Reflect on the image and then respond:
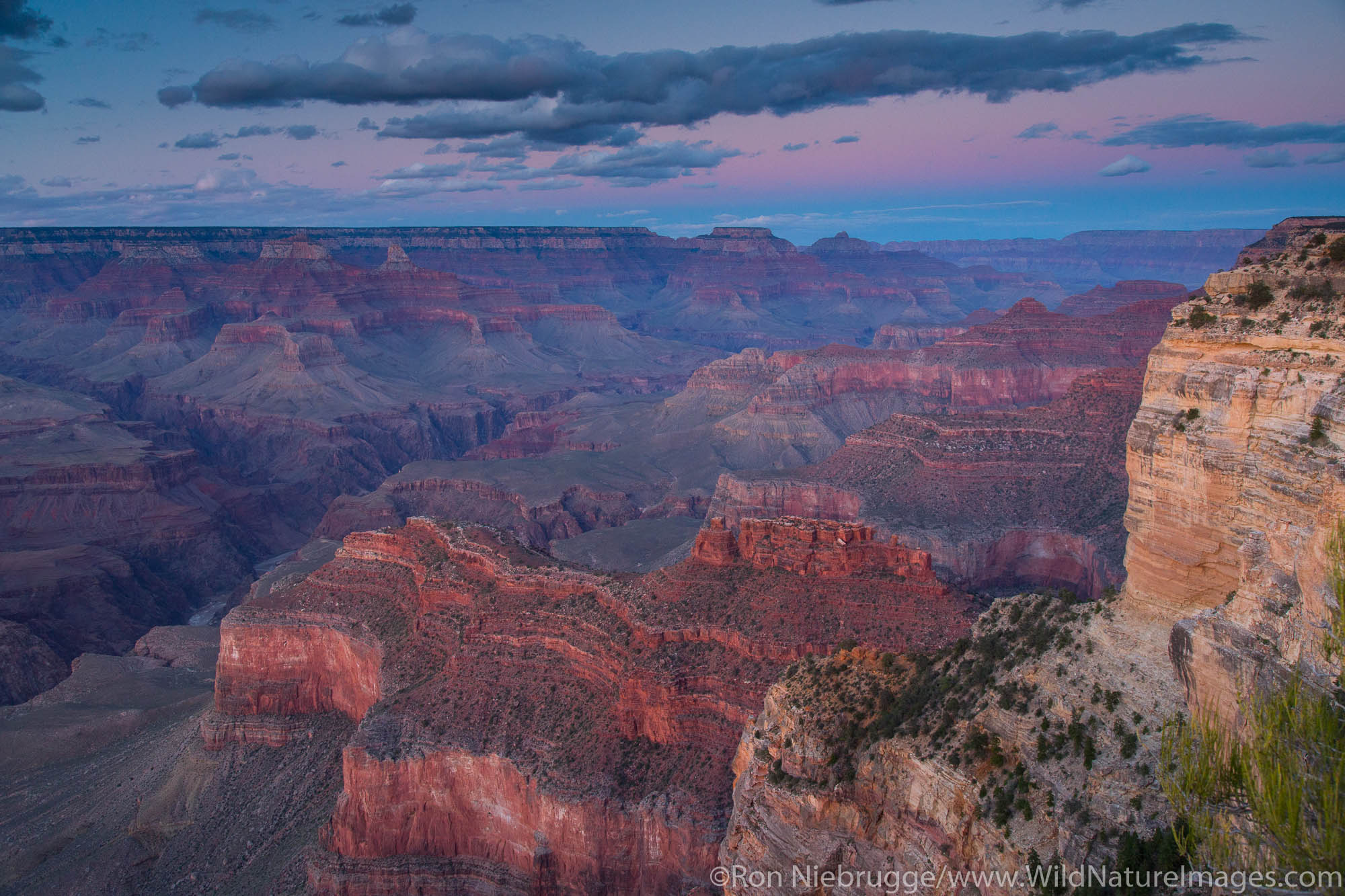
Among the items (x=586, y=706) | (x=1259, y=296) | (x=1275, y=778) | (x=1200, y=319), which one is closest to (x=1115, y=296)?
(x=586, y=706)

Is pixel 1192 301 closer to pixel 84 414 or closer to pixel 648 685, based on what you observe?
pixel 648 685

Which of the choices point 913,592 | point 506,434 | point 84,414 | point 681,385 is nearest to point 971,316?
point 681,385

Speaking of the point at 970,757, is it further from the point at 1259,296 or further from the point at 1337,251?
the point at 1337,251

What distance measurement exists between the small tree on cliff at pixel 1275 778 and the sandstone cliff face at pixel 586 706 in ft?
62.1

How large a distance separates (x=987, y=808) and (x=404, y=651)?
1196 inches

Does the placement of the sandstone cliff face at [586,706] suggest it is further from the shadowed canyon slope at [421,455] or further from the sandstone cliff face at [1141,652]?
the shadowed canyon slope at [421,455]

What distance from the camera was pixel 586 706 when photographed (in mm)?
36812

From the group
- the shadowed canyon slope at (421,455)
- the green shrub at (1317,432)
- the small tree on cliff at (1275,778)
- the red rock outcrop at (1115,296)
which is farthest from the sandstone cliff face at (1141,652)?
the red rock outcrop at (1115,296)

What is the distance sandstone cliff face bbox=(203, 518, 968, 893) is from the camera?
109 feet

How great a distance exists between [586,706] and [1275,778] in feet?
89.3

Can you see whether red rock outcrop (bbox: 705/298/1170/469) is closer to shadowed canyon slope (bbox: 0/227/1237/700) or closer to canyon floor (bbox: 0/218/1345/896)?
shadowed canyon slope (bbox: 0/227/1237/700)

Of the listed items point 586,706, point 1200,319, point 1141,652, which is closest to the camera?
point 1141,652

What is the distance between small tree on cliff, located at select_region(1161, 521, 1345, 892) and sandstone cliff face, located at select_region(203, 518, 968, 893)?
18.9 m

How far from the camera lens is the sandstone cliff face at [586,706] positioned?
3325cm
